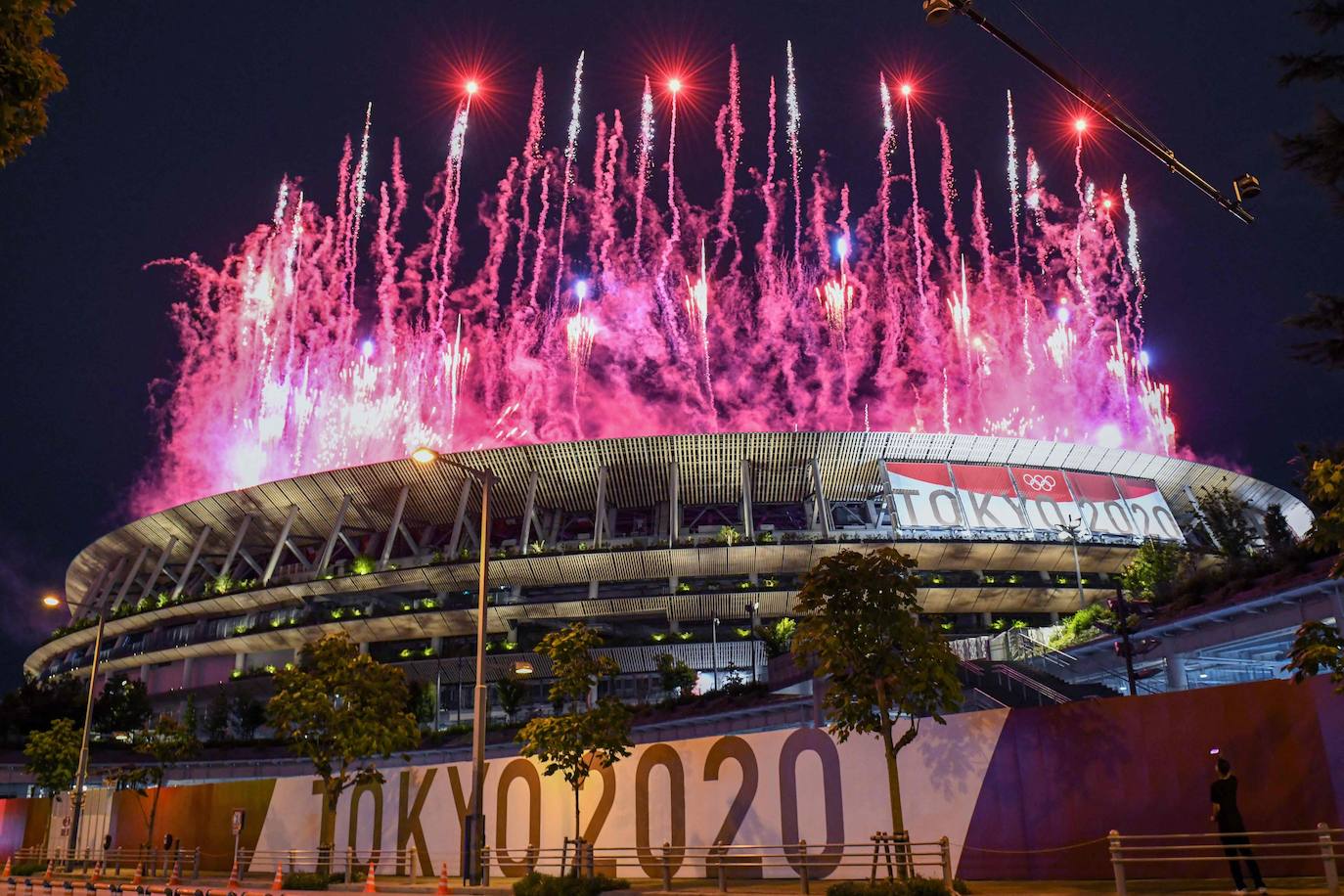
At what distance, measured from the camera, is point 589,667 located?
24547mm

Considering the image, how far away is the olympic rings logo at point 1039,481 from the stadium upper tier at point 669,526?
10 cm

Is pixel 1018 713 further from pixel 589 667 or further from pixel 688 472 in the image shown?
pixel 688 472

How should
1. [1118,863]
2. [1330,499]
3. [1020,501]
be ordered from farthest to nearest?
[1020,501] < [1118,863] < [1330,499]

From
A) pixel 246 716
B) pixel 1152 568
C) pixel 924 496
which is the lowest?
pixel 246 716

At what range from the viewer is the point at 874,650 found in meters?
17.6

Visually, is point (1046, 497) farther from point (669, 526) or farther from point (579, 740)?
point (579, 740)

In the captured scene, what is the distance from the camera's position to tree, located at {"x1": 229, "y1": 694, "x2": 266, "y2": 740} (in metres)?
64.2

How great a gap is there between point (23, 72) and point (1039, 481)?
7206 cm

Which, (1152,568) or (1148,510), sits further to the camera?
(1148,510)

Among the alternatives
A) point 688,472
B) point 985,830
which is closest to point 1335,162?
point 985,830

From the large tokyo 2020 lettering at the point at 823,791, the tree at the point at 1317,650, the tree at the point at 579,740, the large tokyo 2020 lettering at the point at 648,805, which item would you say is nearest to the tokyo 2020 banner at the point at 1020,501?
the tree at the point at 579,740

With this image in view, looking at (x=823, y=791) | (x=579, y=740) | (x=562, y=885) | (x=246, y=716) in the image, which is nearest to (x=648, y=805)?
(x=579, y=740)

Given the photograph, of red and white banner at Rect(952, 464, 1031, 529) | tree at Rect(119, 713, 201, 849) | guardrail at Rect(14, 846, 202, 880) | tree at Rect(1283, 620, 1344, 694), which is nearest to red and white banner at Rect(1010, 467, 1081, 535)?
red and white banner at Rect(952, 464, 1031, 529)

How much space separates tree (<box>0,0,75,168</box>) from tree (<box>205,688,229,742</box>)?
6169 cm
